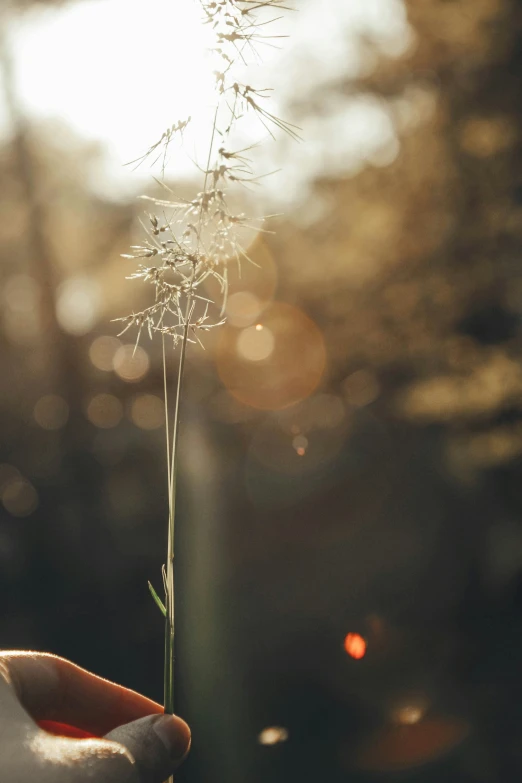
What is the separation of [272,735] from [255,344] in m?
4.49

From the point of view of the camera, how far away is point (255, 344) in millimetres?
7551

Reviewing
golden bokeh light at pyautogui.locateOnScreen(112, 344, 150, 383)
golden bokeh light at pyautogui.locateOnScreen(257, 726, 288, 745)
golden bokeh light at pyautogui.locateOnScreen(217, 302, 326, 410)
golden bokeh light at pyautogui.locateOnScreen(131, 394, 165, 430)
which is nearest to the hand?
golden bokeh light at pyautogui.locateOnScreen(257, 726, 288, 745)

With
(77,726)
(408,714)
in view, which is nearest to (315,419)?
(408,714)

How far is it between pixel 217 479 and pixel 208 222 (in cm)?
696

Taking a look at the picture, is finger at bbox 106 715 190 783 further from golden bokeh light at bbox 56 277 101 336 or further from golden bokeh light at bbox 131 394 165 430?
golden bokeh light at bbox 131 394 165 430

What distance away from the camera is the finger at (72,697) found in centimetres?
126

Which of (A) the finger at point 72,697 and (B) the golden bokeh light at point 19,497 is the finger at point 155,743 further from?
(B) the golden bokeh light at point 19,497

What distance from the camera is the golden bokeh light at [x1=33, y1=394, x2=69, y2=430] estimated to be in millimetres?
7586

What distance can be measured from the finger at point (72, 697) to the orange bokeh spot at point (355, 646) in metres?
4.15

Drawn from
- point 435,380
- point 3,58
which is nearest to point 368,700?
point 435,380

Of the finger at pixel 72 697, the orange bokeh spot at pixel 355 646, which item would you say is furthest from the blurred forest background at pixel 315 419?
the finger at pixel 72 697

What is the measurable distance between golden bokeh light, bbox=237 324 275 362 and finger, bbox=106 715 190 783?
20.0ft

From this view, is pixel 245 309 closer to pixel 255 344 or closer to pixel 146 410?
pixel 255 344

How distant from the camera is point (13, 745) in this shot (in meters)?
0.97
